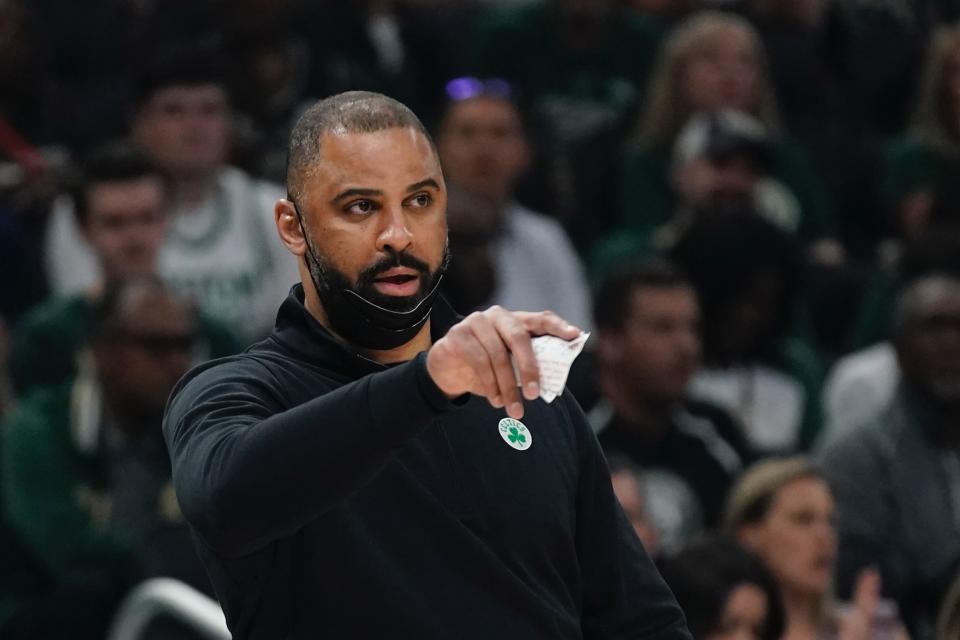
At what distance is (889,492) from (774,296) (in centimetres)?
115

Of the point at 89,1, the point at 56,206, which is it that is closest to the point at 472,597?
the point at 56,206

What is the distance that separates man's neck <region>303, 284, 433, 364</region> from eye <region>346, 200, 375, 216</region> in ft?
0.60

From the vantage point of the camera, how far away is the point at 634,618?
259 cm

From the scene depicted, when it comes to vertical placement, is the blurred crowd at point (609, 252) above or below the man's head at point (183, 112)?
below

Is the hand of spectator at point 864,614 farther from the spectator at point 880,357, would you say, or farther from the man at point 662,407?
the spectator at point 880,357

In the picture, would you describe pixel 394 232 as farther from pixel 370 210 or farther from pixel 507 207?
pixel 507 207

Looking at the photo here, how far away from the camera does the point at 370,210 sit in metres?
2.38

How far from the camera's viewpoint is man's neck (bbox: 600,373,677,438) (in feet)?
19.0

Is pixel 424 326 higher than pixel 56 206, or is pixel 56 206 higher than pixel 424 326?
pixel 424 326

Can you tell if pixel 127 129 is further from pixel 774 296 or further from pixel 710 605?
pixel 710 605

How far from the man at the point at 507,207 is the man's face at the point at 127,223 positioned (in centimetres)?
115

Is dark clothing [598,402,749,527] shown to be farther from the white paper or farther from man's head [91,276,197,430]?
the white paper

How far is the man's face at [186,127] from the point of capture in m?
6.69

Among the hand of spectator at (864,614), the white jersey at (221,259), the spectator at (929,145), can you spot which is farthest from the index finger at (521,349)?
the spectator at (929,145)
